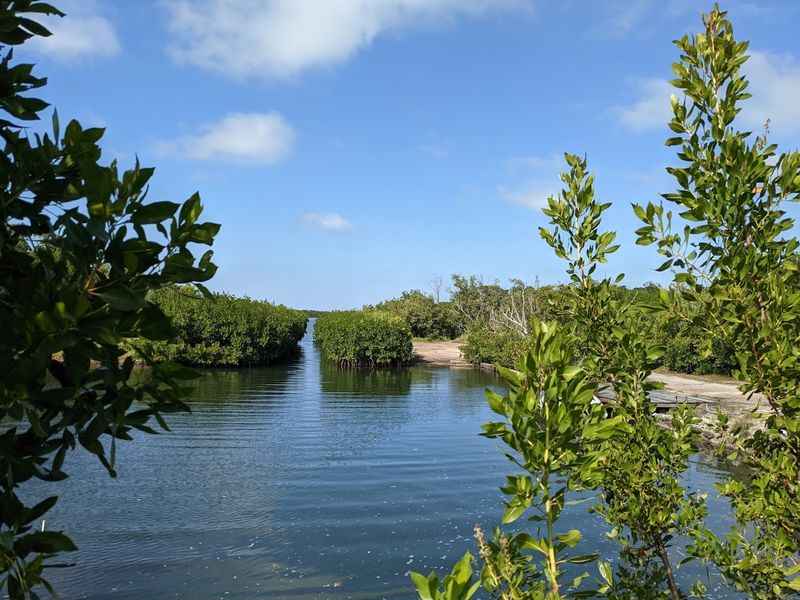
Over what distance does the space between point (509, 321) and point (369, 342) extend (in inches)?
307

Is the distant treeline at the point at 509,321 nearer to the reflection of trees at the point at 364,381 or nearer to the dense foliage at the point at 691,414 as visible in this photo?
the dense foliage at the point at 691,414

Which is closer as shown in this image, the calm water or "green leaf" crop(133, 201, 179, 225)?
"green leaf" crop(133, 201, 179, 225)

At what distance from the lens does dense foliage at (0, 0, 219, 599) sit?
139cm

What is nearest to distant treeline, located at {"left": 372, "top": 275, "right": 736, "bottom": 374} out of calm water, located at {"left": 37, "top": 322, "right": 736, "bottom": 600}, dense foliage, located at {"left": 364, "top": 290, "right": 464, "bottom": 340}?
dense foliage, located at {"left": 364, "top": 290, "right": 464, "bottom": 340}

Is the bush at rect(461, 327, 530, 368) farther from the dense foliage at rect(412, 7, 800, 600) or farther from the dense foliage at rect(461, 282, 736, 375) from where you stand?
the dense foliage at rect(412, 7, 800, 600)

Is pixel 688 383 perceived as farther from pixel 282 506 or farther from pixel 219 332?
pixel 219 332

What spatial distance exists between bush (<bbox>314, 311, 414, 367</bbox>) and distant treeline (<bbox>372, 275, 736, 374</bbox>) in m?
4.61

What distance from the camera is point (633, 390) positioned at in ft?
10.3

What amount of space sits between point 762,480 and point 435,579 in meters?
1.65

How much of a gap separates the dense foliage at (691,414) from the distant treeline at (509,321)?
152 millimetres

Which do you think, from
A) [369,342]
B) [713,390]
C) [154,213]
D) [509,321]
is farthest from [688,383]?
[154,213]

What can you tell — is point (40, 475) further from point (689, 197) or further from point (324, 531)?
point (324, 531)

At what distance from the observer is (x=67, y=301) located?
1.39 meters

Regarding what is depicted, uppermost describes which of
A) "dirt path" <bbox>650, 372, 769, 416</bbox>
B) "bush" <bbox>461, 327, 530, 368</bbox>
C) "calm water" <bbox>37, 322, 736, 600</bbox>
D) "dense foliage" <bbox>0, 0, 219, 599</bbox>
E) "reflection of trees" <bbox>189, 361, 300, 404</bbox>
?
"dense foliage" <bbox>0, 0, 219, 599</bbox>
